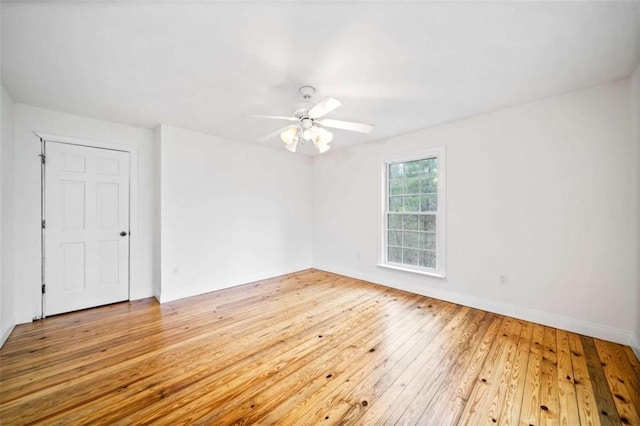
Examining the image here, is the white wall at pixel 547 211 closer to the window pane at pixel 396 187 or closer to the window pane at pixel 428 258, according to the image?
the window pane at pixel 428 258

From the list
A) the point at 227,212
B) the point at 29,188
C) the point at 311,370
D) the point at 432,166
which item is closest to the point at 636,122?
the point at 432,166

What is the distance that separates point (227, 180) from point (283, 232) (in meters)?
1.53

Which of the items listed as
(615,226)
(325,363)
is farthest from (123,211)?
(615,226)

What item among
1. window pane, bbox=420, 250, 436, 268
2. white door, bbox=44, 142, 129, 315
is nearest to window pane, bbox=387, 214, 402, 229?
window pane, bbox=420, 250, 436, 268

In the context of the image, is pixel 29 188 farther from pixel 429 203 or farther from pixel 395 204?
pixel 429 203

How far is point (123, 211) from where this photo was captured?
3.60 meters

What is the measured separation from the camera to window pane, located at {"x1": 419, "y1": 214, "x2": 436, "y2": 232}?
3.80m

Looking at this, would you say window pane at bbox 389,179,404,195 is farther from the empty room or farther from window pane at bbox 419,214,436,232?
window pane at bbox 419,214,436,232

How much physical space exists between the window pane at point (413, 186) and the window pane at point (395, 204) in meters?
0.22

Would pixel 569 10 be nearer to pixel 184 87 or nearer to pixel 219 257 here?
pixel 184 87

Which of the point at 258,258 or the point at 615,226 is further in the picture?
the point at 258,258

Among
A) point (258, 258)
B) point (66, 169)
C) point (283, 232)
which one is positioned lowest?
point (258, 258)

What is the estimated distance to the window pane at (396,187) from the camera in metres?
4.23


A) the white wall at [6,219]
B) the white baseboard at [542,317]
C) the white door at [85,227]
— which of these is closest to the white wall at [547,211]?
the white baseboard at [542,317]
